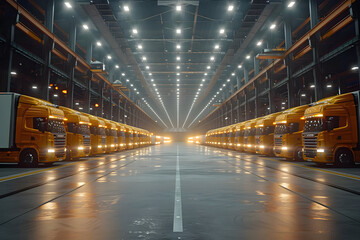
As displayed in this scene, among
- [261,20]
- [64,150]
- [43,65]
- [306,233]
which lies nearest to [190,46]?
[261,20]

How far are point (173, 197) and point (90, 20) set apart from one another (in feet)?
83.4

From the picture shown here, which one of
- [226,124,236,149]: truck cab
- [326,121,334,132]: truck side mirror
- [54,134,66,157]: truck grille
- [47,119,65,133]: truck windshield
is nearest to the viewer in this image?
[326,121,334,132]: truck side mirror

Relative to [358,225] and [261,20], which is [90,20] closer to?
[261,20]

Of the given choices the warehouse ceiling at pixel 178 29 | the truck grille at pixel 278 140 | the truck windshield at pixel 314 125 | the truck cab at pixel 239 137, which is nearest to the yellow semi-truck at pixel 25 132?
the warehouse ceiling at pixel 178 29

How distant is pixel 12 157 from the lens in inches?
587

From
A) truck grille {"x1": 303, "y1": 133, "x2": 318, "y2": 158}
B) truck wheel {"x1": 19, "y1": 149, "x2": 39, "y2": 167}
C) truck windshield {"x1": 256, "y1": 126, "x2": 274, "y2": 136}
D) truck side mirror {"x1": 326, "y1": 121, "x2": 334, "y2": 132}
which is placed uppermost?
truck windshield {"x1": 256, "y1": 126, "x2": 274, "y2": 136}

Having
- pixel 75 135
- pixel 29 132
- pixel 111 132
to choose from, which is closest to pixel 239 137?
pixel 111 132

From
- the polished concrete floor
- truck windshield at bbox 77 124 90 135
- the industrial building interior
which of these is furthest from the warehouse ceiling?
the polished concrete floor

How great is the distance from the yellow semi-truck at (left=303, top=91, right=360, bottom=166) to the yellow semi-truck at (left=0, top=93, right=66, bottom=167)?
45.2 feet

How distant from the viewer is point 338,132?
48.6ft

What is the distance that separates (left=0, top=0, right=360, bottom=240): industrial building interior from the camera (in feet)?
16.8

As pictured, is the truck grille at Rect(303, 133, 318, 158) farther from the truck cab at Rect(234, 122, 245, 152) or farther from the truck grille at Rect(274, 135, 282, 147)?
the truck cab at Rect(234, 122, 245, 152)

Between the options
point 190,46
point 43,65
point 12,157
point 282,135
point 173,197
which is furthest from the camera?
point 190,46

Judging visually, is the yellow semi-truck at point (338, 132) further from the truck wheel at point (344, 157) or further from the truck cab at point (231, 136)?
the truck cab at point (231, 136)
